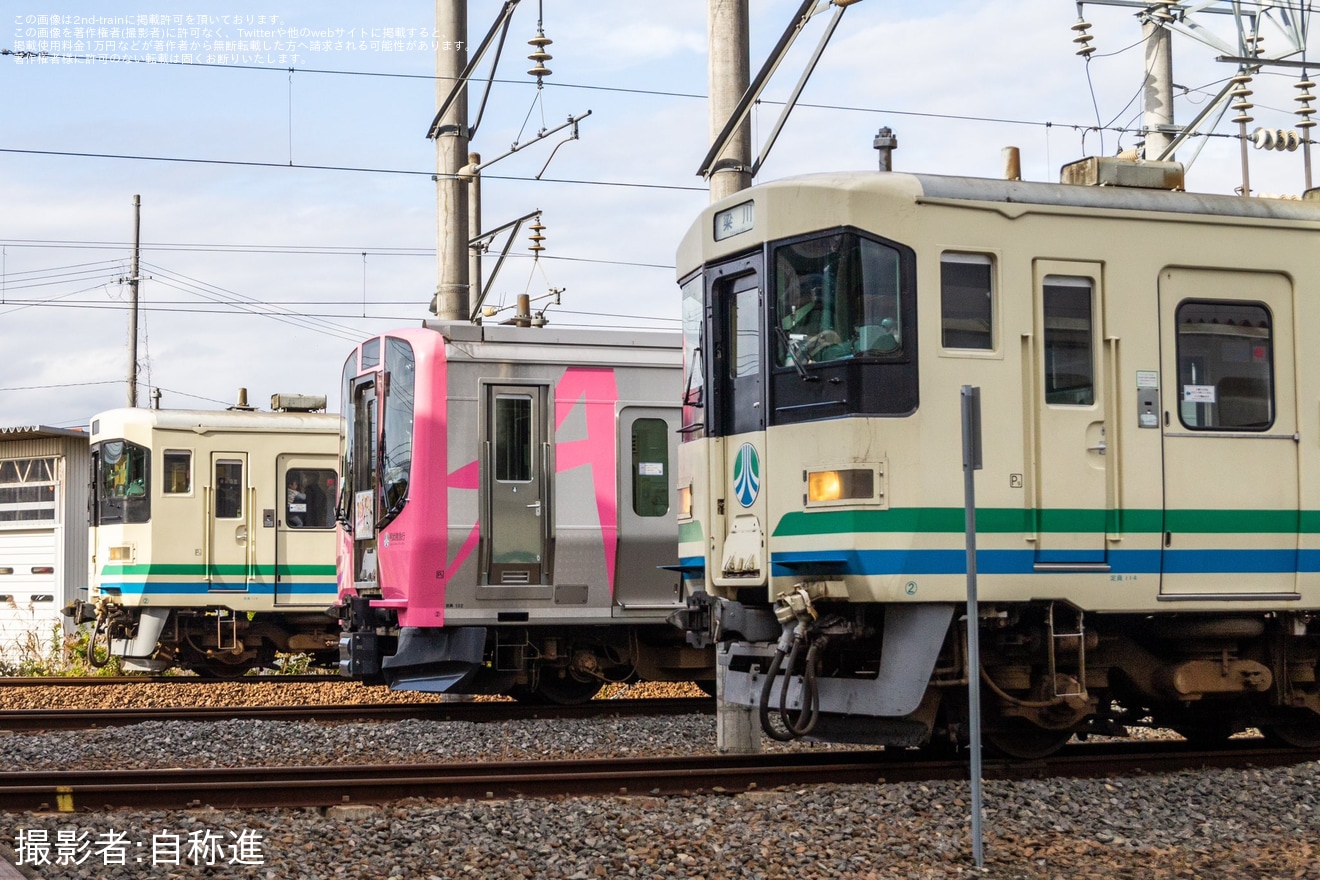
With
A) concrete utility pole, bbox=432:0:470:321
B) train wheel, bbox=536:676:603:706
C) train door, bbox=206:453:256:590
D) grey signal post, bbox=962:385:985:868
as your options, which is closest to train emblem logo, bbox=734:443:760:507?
grey signal post, bbox=962:385:985:868

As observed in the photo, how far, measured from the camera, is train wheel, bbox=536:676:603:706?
572 inches

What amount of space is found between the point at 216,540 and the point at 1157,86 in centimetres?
1231

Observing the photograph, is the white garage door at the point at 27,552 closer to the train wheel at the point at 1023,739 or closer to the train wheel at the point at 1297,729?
the train wheel at the point at 1023,739

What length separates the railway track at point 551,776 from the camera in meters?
8.29

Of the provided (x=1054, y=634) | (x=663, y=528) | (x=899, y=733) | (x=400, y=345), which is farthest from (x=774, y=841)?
(x=400, y=345)

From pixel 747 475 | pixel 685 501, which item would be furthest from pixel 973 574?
pixel 685 501

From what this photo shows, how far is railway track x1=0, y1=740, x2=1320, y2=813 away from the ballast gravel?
306 millimetres

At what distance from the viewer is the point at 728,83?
10.4 metres

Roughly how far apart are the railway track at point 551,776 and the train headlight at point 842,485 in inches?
65.6

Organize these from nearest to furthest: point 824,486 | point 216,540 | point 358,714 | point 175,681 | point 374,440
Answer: point 824,486
point 358,714
point 374,440
point 216,540
point 175,681

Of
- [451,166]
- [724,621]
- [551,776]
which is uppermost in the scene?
[451,166]

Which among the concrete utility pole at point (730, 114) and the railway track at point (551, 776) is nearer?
the railway track at point (551, 776)

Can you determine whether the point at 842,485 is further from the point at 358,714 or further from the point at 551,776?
the point at 358,714

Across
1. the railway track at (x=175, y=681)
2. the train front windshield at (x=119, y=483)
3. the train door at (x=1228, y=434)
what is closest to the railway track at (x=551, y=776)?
the train door at (x=1228, y=434)
